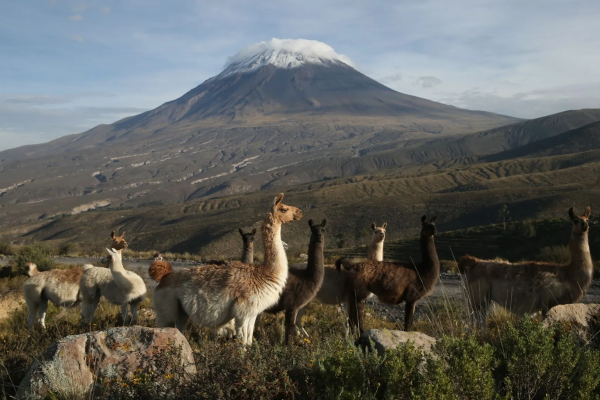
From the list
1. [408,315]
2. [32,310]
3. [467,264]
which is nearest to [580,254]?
[467,264]

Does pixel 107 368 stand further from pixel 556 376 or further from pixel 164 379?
pixel 556 376

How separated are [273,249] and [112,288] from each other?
4828mm

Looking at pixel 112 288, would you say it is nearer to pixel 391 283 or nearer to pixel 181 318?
pixel 181 318

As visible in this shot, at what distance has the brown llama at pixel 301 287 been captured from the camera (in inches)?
283

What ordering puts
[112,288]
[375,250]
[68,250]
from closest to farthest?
[112,288], [375,250], [68,250]

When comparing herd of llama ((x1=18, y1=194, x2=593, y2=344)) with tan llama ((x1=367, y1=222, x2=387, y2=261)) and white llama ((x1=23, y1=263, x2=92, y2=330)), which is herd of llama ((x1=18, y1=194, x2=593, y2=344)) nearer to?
white llama ((x1=23, y1=263, x2=92, y2=330))

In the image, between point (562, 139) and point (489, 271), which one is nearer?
point (489, 271)

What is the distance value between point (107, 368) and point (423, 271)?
576 centimetres

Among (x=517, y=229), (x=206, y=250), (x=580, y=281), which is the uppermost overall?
(x=580, y=281)

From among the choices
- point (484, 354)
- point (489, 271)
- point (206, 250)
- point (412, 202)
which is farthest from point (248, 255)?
point (412, 202)

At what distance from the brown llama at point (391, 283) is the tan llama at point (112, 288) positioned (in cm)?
440

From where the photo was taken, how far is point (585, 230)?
26.8 ft

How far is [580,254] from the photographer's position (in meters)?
7.98

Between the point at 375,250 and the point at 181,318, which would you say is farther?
the point at 375,250
